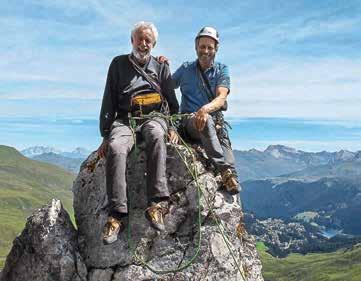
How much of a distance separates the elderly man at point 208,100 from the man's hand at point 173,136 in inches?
28.1

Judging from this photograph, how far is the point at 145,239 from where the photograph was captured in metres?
13.6

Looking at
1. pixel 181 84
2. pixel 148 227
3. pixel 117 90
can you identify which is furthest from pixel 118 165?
pixel 181 84

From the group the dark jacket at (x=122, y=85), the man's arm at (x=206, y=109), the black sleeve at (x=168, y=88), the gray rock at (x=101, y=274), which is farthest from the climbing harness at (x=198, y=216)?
the gray rock at (x=101, y=274)

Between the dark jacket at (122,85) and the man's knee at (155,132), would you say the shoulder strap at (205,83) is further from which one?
the man's knee at (155,132)

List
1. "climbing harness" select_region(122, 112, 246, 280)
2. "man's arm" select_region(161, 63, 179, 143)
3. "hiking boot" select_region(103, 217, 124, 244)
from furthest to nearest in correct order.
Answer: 1. "man's arm" select_region(161, 63, 179, 143)
2. "climbing harness" select_region(122, 112, 246, 280)
3. "hiking boot" select_region(103, 217, 124, 244)

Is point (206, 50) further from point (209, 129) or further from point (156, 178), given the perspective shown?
point (156, 178)

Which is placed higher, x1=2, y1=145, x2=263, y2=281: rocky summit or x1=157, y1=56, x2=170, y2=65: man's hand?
x1=157, y1=56, x2=170, y2=65: man's hand

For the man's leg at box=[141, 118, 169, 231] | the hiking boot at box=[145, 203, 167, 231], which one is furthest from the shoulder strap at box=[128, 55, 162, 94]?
the hiking boot at box=[145, 203, 167, 231]

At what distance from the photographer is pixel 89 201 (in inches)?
607

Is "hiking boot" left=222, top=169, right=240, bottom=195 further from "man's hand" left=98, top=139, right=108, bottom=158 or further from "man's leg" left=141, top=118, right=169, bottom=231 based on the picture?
"man's hand" left=98, top=139, right=108, bottom=158

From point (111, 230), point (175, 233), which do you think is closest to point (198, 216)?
point (175, 233)

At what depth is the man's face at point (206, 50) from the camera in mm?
15602

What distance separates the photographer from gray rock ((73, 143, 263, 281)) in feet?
43.5

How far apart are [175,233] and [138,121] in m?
3.77
